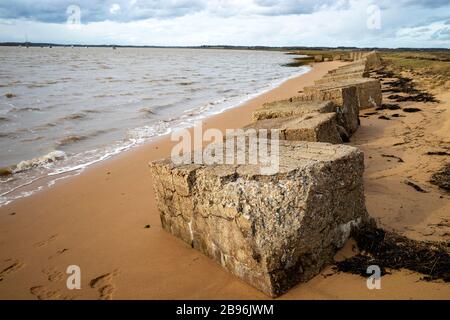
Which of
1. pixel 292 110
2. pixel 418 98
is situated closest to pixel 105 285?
pixel 292 110

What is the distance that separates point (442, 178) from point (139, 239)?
154 inches

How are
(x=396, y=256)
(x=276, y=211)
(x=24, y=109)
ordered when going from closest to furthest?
(x=276, y=211) < (x=396, y=256) < (x=24, y=109)

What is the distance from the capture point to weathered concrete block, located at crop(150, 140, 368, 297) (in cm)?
271

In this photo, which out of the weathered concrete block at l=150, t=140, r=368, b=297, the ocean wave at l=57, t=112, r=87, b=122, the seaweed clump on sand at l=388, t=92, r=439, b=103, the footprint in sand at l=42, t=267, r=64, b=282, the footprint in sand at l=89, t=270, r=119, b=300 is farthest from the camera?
the ocean wave at l=57, t=112, r=87, b=122

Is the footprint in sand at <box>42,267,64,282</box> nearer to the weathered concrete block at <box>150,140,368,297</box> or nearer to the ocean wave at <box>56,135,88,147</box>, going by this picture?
the weathered concrete block at <box>150,140,368,297</box>

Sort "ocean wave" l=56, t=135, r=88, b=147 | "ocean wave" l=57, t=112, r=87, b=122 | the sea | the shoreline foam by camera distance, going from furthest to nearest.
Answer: "ocean wave" l=57, t=112, r=87, b=122
"ocean wave" l=56, t=135, r=88, b=147
the sea
the shoreline foam

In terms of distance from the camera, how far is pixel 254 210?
2764mm

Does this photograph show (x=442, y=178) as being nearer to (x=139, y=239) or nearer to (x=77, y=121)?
(x=139, y=239)

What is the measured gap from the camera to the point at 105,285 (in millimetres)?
3123

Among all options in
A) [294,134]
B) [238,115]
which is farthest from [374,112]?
[294,134]

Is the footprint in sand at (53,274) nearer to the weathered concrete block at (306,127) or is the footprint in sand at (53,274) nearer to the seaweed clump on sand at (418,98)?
the weathered concrete block at (306,127)

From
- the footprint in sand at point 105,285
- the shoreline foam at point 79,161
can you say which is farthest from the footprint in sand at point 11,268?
the shoreline foam at point 79,161

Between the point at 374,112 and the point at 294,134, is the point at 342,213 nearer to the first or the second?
the point at 294,134

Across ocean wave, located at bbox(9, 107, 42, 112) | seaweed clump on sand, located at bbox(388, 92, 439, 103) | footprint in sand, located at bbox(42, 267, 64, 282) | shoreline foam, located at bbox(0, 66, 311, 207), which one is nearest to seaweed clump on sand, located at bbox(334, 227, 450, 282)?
footprint in sand, located at bbox(42, 267, 64, 282)
